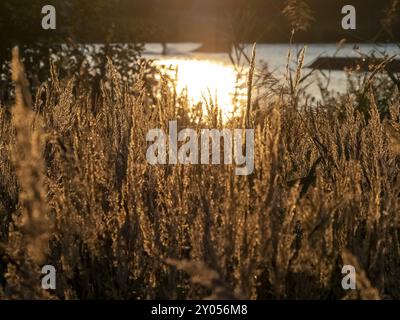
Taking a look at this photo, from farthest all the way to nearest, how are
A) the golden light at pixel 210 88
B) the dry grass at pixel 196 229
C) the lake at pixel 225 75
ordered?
the lake at pixel 225 75 → the golden light at pixel 210 88 → the dry grass at pixel 196 229

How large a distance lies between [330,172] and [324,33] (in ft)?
171

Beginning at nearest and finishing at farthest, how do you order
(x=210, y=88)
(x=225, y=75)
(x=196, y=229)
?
(x=196, y=229)
(x=210, y=88)
(x=225, y=75)

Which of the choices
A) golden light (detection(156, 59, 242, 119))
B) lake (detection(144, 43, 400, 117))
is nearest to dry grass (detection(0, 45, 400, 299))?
golden light (detection(156, 59, 242, 119))

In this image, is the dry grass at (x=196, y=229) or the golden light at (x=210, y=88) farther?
the golden light at (x=210, y=88)

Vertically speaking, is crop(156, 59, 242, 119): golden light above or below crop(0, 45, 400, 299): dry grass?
above

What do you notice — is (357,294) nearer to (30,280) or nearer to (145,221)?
(145,221)

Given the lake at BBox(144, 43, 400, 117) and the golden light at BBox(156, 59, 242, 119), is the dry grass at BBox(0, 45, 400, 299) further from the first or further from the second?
the lake at BBox(144, 43, 400, 117)

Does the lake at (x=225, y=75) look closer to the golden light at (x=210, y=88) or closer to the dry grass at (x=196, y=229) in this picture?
the golden light at (x=210, y=88)

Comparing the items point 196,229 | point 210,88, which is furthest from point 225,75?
point 196,229

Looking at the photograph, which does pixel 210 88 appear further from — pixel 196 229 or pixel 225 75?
pixel 225 75

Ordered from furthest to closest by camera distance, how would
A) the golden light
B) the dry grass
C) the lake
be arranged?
1. the lake
2. the golden light
3. the dry grass

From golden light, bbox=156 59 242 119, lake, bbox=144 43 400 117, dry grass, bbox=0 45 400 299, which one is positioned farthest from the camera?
lake, bbox=144 43 400 117

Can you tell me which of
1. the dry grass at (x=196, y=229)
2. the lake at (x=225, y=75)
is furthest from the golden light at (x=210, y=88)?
the dry grass at (x=196, y=229)

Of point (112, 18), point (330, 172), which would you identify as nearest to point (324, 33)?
point (112, 18)
